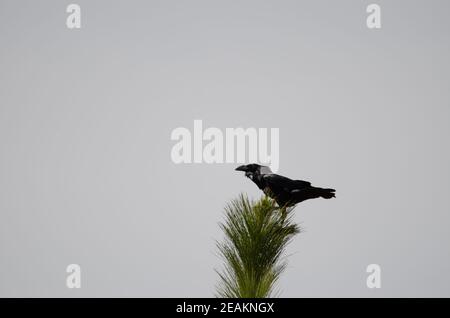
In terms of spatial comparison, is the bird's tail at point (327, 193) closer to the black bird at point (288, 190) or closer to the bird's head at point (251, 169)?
the black bird at point (288, 190)

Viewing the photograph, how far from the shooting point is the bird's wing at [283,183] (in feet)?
12.3

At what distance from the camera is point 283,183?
3.82m

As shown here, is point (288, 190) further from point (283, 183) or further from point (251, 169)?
point (251, 169)

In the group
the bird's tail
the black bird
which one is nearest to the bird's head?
the black bird

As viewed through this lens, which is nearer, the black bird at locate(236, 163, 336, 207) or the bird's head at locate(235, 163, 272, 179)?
the black bird at locate(236, 163, 336, 207)

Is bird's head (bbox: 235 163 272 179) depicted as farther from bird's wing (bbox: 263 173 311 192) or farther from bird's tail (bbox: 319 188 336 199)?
bird's tail (bbox: 319 188 336 199)

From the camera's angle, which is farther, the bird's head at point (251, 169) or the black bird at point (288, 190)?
the bird's head at point (251, 169)

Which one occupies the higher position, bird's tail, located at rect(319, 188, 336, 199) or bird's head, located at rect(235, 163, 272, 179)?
bird's head, located at rect(235, 163, 272, 179)

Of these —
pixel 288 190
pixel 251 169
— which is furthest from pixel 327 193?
pixel 251 169

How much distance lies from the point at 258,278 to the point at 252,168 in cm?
125

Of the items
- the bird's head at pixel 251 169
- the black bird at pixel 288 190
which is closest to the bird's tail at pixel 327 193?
the black bird at pixel 288 190

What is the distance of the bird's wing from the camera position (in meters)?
3.74
